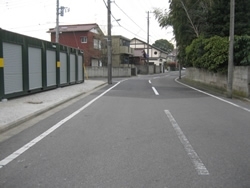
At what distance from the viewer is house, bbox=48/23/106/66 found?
47.8 m

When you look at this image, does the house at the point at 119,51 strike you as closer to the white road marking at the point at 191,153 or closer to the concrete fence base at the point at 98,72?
the concrete fence base at the point at 98,72

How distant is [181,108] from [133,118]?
2.96m

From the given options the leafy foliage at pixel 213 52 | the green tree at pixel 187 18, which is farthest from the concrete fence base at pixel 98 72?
the leafy foliage at pixel 213 52

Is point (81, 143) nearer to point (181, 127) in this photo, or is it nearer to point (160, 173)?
point (160, 173)

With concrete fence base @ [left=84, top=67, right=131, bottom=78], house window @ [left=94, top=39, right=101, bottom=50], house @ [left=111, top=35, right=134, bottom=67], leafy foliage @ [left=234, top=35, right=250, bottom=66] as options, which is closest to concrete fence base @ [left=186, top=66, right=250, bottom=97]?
leafy foliage @ [left=234, top=35, right=250, bottom=66]

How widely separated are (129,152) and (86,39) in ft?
144

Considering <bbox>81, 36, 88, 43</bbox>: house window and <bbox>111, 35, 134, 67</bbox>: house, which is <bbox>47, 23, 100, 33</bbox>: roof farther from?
<bbox>111, 35, 134, 67</bbox>: house

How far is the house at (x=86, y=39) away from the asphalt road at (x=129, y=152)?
39.1 metres

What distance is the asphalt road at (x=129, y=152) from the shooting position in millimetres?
4398

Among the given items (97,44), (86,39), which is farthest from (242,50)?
(97,44)

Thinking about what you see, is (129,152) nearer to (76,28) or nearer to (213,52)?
(213,52)

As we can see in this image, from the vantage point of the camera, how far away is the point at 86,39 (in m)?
48.2

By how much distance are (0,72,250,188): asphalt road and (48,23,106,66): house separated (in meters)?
39.1

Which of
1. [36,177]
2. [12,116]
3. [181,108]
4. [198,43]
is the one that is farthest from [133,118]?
[198,43]
